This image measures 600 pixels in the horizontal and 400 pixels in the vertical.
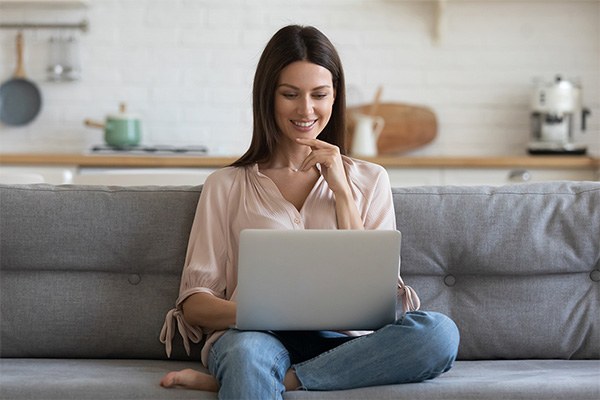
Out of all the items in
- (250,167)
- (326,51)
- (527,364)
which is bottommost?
(527,364)

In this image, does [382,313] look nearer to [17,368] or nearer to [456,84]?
[17,368]

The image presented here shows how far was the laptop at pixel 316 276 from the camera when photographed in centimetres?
201

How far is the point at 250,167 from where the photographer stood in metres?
2.53

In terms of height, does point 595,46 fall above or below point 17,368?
above

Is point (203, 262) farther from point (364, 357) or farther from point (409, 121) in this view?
point (409, 121)

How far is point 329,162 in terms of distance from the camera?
2.42m

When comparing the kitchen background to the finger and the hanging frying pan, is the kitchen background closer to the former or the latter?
the hanging frying pan

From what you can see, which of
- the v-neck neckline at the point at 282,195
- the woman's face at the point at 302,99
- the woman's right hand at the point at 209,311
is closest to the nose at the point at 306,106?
the woman's face at the point at 302,99

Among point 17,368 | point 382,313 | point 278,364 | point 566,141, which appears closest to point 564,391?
point 382,313

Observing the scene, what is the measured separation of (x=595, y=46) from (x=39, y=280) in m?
3.68

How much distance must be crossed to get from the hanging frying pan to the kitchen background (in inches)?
1.6

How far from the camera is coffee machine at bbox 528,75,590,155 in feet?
16.3

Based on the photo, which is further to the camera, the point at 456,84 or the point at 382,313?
the point at 456,84

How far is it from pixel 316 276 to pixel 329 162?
470mm
